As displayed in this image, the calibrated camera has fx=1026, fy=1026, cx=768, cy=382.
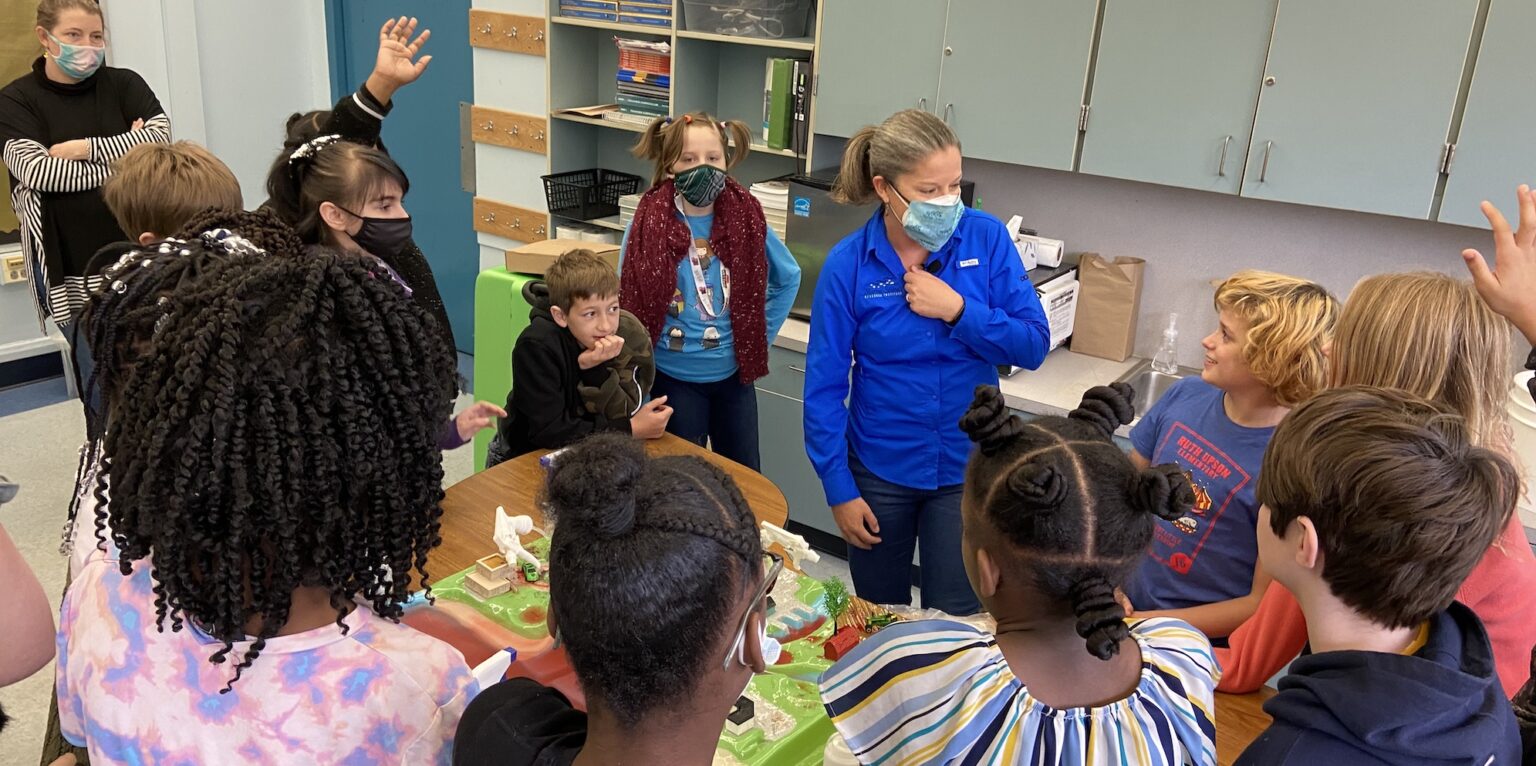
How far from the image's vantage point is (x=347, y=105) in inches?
103

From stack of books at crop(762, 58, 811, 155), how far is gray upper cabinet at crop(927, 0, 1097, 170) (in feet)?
1.39

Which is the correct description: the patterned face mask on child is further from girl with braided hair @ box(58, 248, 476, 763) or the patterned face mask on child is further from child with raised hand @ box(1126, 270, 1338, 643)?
girl with braided hair @ box(58, 248, 476, 763)

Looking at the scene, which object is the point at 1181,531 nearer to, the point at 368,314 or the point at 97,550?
the point at 368,314

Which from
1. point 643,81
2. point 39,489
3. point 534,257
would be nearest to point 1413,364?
point 534,257

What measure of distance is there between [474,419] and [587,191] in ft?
7.23

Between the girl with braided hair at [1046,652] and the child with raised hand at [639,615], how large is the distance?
258mm

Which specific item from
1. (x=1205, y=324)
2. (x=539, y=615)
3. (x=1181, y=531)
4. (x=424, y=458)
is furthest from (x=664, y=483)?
(x=1205, y=324)

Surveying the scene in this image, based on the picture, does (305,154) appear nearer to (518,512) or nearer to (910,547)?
(518,512)

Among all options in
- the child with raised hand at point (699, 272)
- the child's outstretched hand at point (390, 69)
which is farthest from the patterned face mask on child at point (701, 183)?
the child's outstretched hand at point (390, 69)

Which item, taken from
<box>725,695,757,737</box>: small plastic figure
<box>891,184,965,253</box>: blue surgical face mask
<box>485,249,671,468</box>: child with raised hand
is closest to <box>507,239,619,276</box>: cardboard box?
<box>485,249,671,468</box>: child with raised hand

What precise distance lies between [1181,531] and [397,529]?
4.58 ft

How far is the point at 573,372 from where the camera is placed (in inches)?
95.3

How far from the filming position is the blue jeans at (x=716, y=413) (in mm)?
2889

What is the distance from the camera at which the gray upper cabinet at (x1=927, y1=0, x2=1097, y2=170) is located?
115 inches
